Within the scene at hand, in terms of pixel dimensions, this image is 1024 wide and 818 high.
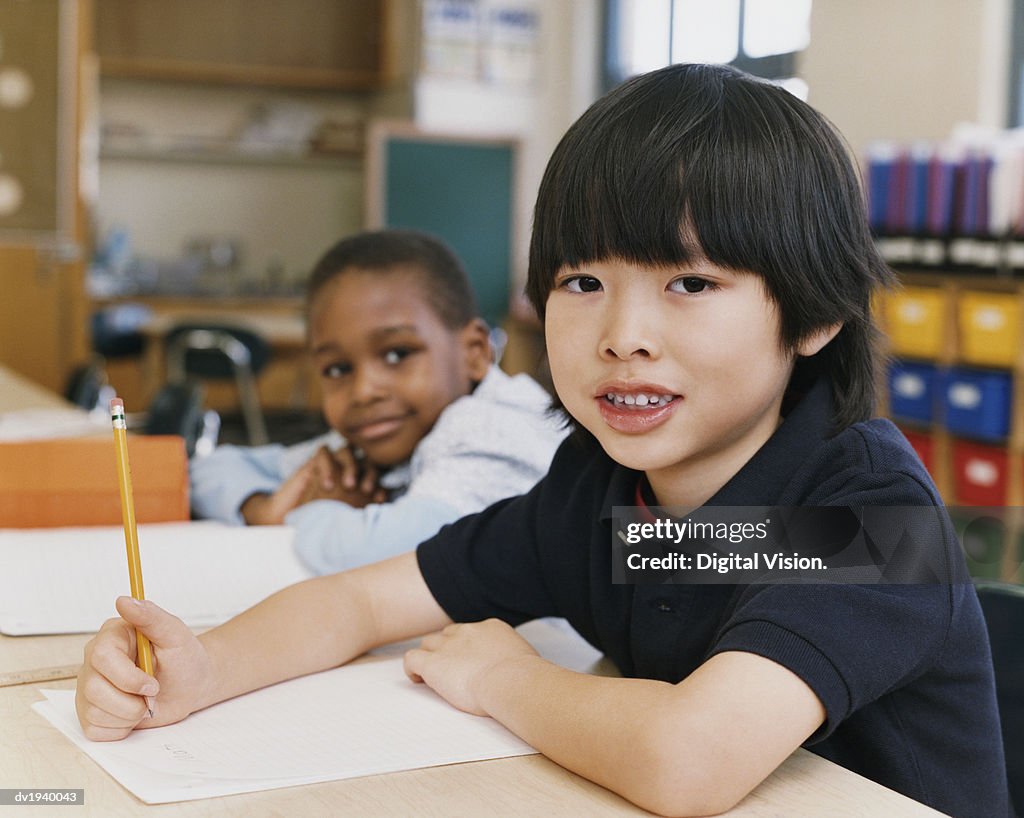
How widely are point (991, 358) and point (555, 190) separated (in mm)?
2917

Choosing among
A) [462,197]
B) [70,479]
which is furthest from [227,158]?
[70,479]

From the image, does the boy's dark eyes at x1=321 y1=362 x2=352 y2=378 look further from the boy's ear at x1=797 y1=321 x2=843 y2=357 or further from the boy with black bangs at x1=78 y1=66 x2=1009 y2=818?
the boy's ear at x1=797 y1=321 x2=843 y2=357

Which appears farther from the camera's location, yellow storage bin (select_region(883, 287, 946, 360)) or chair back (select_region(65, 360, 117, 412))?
yellow storage bin (select_region(883, 287, 946, 360))

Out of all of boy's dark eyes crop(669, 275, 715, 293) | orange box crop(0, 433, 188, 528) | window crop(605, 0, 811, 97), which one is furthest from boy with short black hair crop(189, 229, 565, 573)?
window crop(605, 0, 811, 97)

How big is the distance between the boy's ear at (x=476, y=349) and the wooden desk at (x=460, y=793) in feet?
2.98

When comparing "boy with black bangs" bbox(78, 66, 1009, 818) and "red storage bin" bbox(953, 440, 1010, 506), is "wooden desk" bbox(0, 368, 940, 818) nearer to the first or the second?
"boy with black bangs" bbox(78, 66, 1009, 818)

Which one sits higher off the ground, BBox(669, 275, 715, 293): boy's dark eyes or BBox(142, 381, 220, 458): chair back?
BBox(669, 275, 715, 293): boy's dark eyes

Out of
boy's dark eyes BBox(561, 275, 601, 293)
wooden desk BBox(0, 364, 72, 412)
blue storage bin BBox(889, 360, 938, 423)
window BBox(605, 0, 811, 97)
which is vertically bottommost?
blue storage bin BBox(889, 360, 938, 423)

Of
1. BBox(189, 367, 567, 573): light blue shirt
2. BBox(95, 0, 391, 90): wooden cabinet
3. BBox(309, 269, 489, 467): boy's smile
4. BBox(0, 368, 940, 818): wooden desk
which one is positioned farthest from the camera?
BBox(95, 0, 391, 90): wooden cabinet

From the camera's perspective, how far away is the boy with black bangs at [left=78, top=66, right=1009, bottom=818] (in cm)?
74

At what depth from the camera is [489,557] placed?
3.42ft

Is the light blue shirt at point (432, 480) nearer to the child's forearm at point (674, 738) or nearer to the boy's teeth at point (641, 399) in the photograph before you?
the boy's teeth at point (641, 399)

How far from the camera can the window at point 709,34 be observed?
16.3 ft

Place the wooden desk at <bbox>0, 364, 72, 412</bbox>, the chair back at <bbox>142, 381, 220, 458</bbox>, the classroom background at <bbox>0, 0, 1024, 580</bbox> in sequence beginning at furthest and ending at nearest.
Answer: the classroom background at <bbox>0, 0, 1024, 580</bbox>
the wooden desk at <bbox>0, 364, 72, 412</bbox>
the chair back at <bbox>142, 381, 220, 458</bbox>
